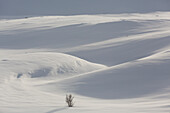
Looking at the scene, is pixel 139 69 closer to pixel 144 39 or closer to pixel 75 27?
pixel 144 39

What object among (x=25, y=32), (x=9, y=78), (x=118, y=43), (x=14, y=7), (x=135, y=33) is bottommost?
(x=9, y=78)

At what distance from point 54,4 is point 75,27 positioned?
98.6ft

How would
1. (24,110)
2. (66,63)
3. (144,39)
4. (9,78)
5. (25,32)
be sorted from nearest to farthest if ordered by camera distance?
(24,110) < (9,78) < (66,63) < (144,39) < (25,32)

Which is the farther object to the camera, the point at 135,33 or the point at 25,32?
the point at 25,32

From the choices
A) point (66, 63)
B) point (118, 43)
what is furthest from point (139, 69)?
point (118, 43)

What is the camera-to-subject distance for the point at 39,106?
15.8 ft

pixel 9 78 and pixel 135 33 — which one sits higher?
pixel 135 33

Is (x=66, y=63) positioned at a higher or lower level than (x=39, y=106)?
higher

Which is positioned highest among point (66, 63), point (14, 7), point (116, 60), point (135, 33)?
point (14, 7)

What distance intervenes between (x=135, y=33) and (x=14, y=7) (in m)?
33.5

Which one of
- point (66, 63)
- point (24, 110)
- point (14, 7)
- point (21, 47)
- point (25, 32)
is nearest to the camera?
point (24, 110)

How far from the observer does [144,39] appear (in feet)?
40.9

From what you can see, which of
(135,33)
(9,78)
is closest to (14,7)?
(135,33)

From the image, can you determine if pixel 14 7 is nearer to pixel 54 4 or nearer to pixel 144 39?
pixel 54 4
